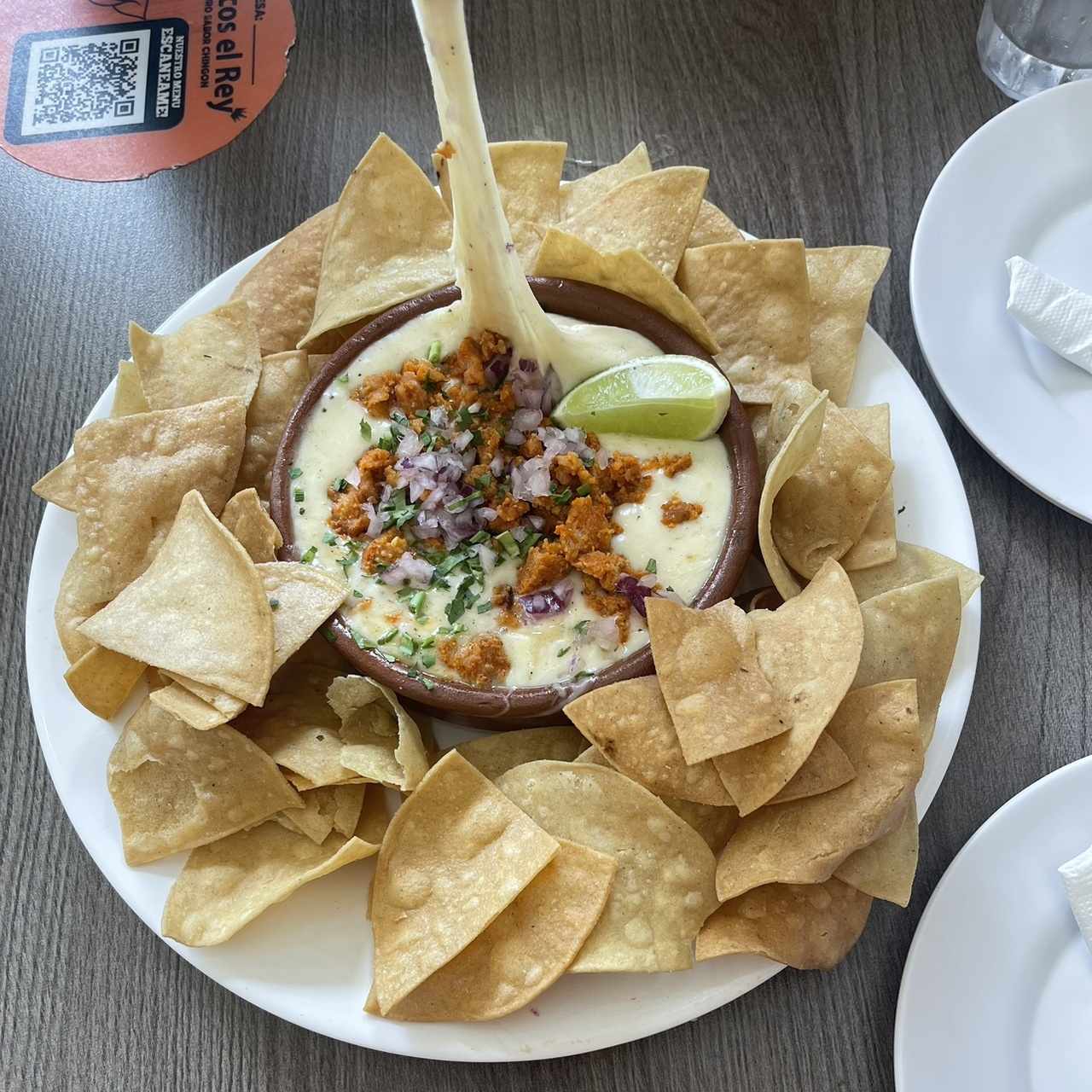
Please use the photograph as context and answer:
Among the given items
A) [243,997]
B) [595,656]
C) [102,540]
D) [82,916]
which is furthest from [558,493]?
[82,916]

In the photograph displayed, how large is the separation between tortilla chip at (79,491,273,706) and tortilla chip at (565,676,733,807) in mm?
521

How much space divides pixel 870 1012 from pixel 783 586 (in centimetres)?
73

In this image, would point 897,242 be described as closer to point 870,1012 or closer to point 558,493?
point 558,493

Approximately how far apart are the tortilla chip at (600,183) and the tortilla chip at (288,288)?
477 millimetres

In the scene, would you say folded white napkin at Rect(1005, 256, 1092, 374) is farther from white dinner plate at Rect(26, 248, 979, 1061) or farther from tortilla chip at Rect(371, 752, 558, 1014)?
tortilla chip at Rect(371, 752, 558, 1014)

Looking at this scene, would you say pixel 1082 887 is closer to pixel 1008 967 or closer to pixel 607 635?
pixel 1008 967

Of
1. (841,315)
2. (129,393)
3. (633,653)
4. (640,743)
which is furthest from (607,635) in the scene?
(129,393)

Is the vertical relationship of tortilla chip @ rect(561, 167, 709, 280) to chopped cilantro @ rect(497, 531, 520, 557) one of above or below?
above

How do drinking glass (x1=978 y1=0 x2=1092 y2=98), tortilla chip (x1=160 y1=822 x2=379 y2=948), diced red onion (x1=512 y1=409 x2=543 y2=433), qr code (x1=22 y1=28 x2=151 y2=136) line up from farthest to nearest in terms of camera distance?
1. qr code (x1=22 y1=28 x2=151 y2=136)
2. drinking glass (x1=978 y1=0 x2=1092 y2=98)
3. diced red onion (x1=512 y1=409 x2=543 y2=433)
4. tortilla chip (x1=160 y1=822 x2=379 y2=948)

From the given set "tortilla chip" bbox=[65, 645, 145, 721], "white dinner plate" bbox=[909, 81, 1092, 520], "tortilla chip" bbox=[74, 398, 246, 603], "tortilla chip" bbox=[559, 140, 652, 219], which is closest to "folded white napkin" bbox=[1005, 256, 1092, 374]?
"white dinner plate" bbox=[909, 81, 1092, 520]

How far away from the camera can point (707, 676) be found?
1870 mm

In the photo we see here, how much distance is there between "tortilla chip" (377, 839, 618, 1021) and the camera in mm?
1786

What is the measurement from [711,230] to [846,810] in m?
1.19

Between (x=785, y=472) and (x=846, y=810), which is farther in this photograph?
(x=785, y=472)
